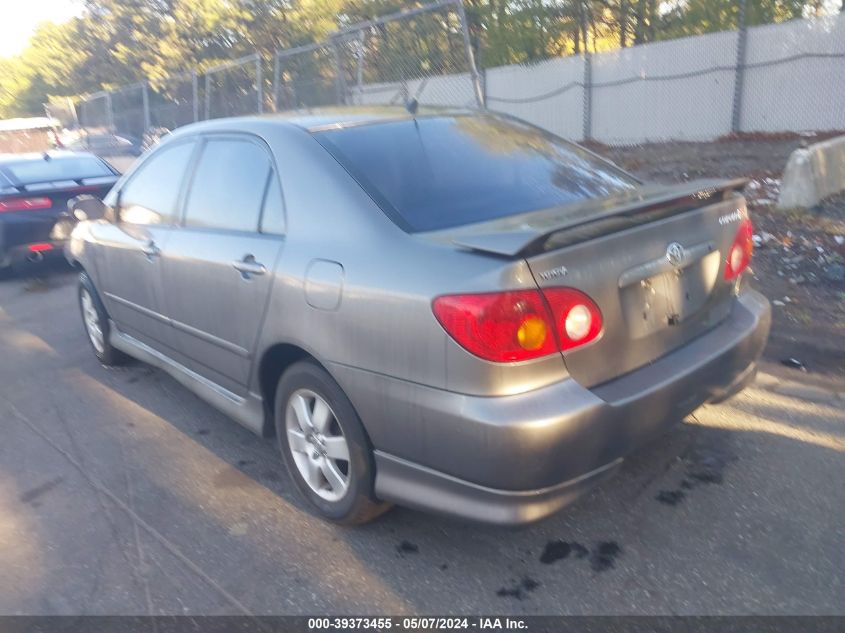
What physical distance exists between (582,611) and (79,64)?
3856 cm

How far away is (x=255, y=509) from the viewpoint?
3564 mm

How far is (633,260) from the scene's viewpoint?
2.85m

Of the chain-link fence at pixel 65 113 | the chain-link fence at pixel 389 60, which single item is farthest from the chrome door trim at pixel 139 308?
the chain-link fence at pixel 65 113

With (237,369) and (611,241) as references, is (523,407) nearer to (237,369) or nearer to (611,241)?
(611,241)

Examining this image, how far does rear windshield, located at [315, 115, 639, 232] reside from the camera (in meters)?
3.20

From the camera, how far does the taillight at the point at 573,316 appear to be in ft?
8.67

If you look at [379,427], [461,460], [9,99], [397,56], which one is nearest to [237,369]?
[379,427]

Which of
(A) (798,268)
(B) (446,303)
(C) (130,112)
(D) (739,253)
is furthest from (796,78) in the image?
(C) (130,112)

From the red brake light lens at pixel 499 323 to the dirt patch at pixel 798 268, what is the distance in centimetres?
256

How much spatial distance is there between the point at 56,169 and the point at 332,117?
6.60 m

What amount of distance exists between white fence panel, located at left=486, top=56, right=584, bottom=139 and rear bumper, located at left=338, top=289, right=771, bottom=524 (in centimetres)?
1402

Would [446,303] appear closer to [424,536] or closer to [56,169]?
[424,536]

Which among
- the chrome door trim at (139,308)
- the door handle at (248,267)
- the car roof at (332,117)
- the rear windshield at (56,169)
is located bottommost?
the chrome door trim at (139,308)

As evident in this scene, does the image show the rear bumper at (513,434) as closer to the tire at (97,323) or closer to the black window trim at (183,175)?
the black window trim at (183,175)
